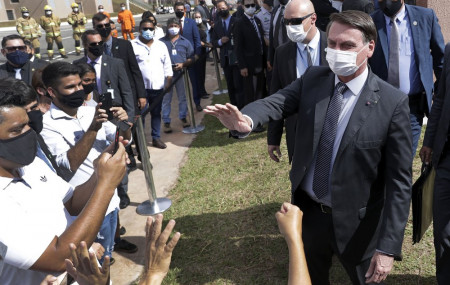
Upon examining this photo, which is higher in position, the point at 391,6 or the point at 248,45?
the point at 391,6

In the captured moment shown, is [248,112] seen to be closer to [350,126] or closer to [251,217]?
[350,126]

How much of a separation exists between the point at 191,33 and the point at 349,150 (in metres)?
6.93

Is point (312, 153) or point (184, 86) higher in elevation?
point (312, 153)

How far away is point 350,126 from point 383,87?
1.02 feet

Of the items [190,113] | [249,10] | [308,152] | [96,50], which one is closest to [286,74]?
[308,152]

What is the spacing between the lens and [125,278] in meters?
3.92

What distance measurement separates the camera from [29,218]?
6.07ft

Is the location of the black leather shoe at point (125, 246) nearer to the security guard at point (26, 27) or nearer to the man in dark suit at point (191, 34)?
the man in dark suit at point (191, 34)

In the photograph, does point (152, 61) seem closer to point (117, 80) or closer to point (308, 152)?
point (117, 80)

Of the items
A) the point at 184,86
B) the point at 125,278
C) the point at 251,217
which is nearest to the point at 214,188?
the point at 251,217

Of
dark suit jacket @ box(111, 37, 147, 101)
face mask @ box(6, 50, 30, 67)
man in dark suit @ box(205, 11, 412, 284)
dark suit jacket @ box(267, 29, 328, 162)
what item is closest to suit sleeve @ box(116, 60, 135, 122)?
dark suit jacket @ box(111, 37, 147, 101)

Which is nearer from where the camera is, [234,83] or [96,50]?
[96,50]

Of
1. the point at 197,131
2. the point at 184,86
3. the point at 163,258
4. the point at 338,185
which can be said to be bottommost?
the point at 197,131

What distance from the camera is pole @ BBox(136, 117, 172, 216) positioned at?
489 centimetres
